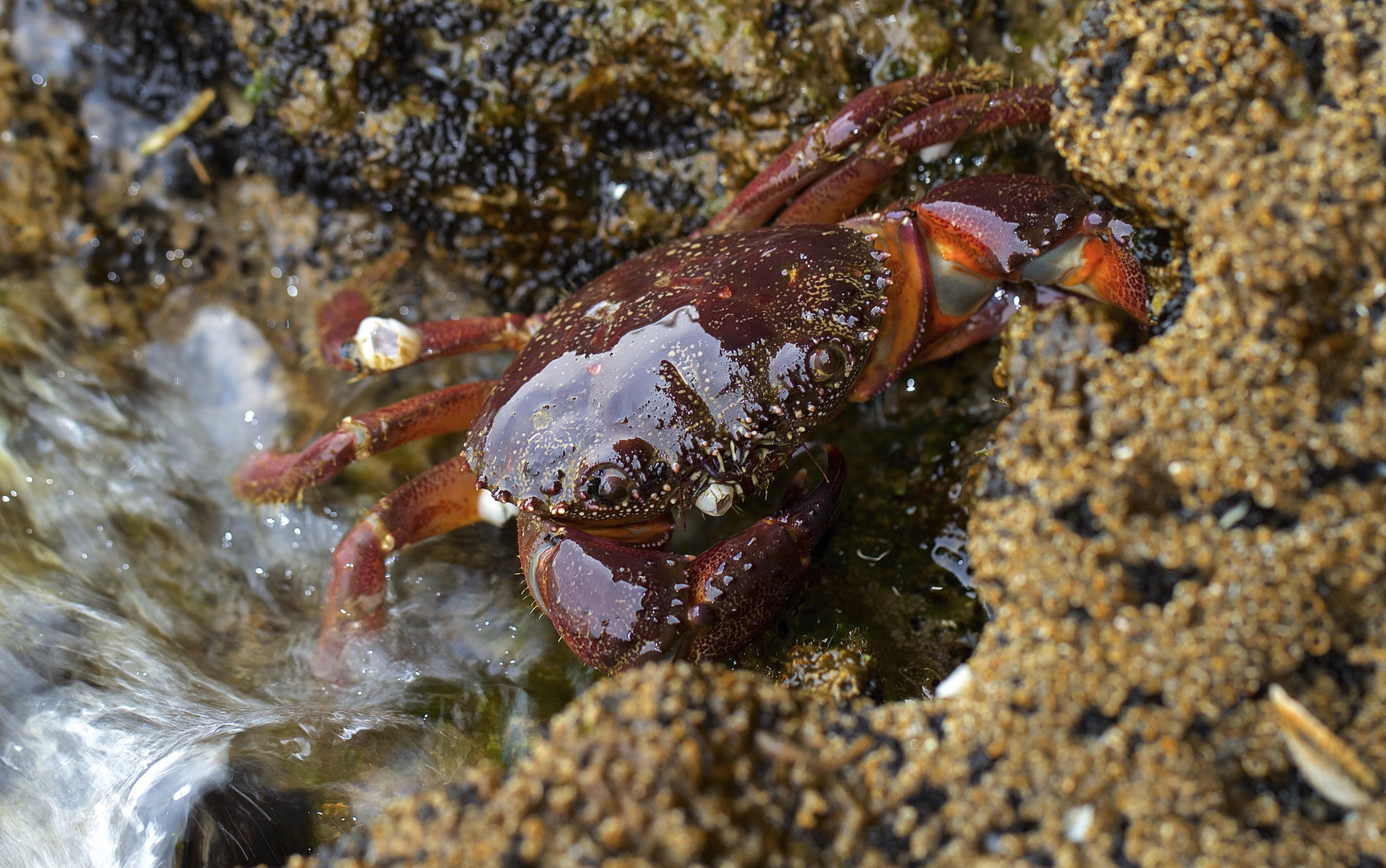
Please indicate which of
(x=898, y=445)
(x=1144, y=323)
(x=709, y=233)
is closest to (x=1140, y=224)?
(x=1144, y=323)

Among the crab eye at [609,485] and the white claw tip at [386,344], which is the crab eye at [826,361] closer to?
the crab eye at [609,485]

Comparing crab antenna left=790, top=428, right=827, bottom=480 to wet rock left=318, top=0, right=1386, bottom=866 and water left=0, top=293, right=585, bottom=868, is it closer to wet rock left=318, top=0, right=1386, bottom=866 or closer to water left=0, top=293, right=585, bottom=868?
wet rock left=318, top=0, right=1386, bottom=866

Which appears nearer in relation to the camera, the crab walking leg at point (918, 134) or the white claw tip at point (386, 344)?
the crab walking leg at point (918, 134)

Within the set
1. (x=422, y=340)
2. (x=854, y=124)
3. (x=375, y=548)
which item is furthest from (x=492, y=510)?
(x=854, y=124)

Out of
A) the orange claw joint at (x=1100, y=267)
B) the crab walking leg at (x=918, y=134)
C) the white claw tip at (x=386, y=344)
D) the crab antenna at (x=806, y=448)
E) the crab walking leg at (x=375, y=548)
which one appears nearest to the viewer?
the orange claw joint at (x=1100, y=267)

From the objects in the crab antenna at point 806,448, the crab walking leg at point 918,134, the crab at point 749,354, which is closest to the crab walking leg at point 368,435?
the crab at point 749,354

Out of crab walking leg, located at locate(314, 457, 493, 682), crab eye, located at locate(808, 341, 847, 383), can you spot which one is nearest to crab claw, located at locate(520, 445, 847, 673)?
crab eye, located at locate(808, 341, 847, 383)
